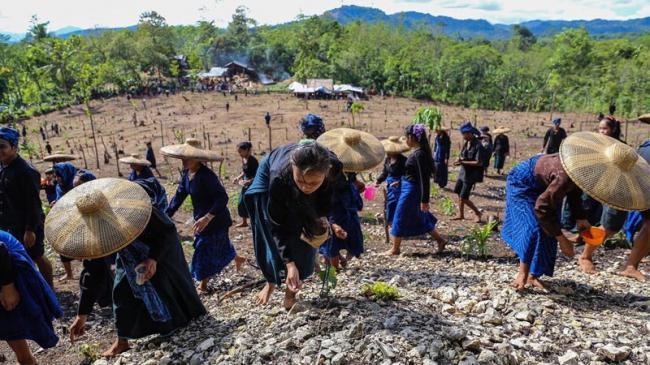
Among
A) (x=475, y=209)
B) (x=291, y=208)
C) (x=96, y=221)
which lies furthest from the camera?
(x=475, y=209)

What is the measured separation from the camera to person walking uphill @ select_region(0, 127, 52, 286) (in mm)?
4449

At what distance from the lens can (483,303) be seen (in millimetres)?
3660

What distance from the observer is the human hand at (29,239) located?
466cm

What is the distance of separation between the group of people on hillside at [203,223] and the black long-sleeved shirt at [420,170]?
0.62 meters

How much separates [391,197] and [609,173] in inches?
121

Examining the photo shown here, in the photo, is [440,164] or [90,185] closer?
[90,185]

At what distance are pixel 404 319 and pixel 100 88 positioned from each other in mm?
45987

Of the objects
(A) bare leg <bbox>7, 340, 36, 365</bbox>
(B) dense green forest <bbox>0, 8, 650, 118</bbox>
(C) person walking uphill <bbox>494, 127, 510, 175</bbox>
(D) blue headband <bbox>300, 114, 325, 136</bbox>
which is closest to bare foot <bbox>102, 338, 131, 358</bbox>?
(A) bare leg <bbox>7, 340, 36, 365</bbox>

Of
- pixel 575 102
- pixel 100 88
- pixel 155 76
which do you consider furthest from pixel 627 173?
pixel 155 76

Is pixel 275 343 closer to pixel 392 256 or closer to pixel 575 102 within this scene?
pixel 392 256

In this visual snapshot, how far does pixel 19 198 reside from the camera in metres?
4.61

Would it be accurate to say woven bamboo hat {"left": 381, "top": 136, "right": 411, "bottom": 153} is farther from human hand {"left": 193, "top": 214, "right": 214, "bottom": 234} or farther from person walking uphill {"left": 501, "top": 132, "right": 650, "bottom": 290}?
human hand {"left": 193, "top": 214, "right": 214, "bottom": 234}

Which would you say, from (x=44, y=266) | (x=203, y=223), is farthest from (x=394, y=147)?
(x=44, y=266)

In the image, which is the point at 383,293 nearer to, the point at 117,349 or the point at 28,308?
the point at 117,349
